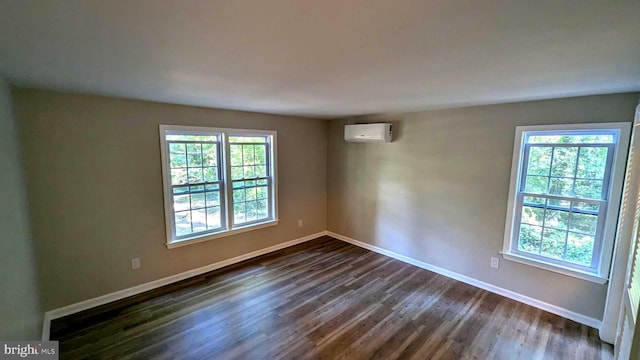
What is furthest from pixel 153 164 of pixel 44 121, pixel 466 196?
pixel 466 196

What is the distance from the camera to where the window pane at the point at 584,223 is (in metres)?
2.64

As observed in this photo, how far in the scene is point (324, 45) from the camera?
1.32m

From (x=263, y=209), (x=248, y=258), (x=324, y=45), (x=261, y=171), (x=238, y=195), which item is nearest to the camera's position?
(x=324, y=45)

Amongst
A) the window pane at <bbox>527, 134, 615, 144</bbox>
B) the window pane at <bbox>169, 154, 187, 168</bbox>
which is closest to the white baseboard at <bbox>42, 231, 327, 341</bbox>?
the window pane at <bbox>169, 154, 187, 168</bbox>

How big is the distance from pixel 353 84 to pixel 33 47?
1872 mm

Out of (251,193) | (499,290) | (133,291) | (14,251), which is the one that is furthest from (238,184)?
(499,290)

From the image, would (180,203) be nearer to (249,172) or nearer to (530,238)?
(249,172)

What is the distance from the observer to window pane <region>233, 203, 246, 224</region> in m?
4.00

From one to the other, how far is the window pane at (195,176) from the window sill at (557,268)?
12.7ft

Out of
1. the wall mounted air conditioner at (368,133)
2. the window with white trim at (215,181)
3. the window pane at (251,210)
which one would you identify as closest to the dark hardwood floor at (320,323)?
the window with white trim at (215,181)

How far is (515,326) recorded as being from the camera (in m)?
2.67

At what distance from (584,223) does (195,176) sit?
4.38 metres

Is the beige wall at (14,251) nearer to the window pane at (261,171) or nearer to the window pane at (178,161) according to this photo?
the window pane at (178,161)

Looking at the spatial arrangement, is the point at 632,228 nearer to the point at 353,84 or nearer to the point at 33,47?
the point at 353,84
